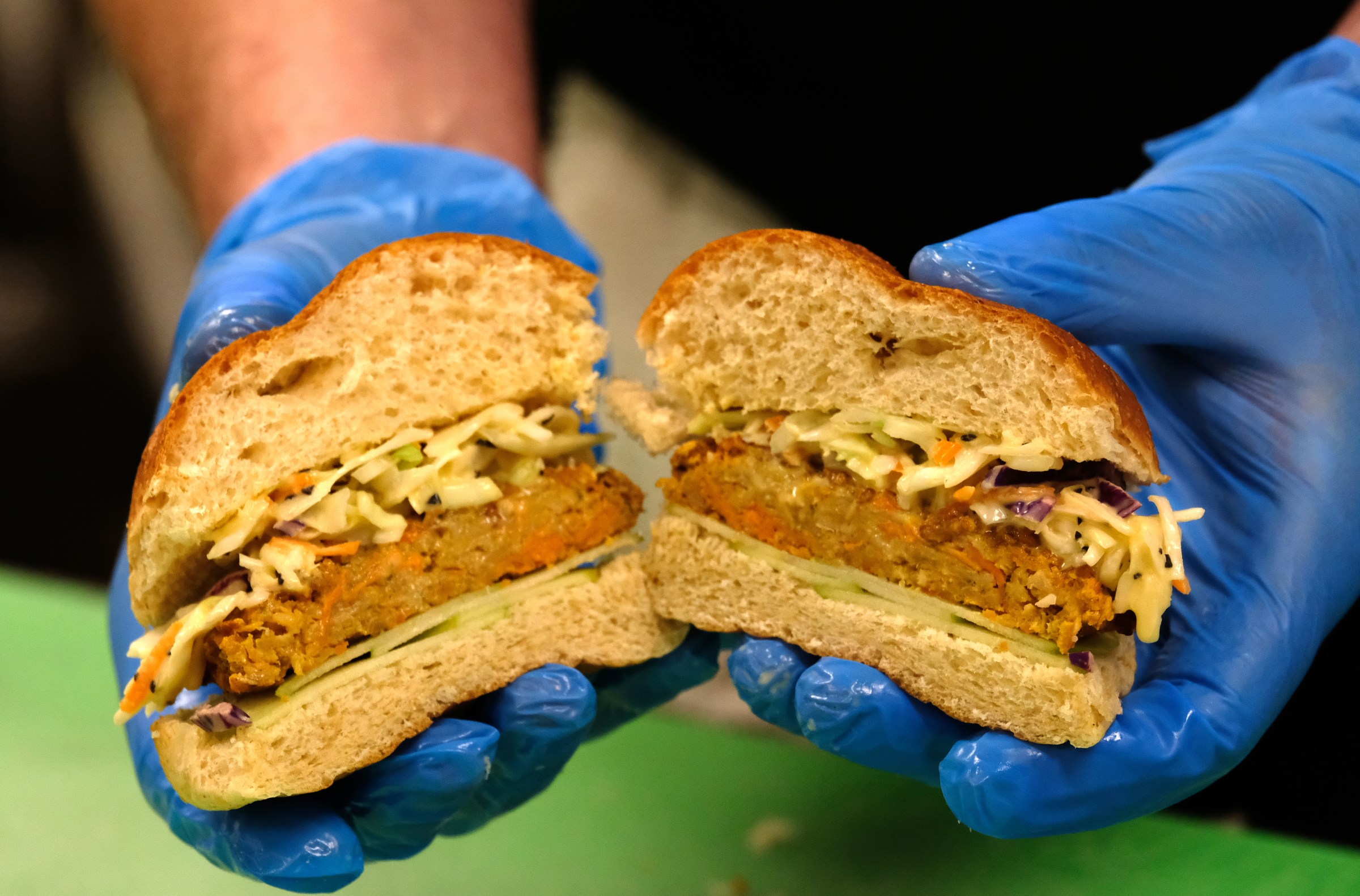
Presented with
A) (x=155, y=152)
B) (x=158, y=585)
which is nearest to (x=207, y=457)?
(x=158, y=585)

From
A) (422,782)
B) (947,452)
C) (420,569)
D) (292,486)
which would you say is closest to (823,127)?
(947,452)

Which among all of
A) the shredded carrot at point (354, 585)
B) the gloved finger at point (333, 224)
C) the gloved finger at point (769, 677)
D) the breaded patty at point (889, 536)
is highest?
the gloved finger at point (333, 224)

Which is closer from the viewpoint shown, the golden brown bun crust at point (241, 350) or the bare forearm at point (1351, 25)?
the golden brown bun crust at point (241, 350)

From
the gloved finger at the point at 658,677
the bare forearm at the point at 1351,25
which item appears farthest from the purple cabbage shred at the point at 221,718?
the bare forearm at the point at 1351,25

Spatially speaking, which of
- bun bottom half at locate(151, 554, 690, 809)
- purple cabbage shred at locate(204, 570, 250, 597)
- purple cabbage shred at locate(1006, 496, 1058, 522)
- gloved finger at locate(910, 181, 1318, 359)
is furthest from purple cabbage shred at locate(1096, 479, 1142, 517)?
purple cabbage shred at locate(204, 570, 250, 597)

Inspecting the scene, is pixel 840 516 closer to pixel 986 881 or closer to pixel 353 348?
pixel 353 348

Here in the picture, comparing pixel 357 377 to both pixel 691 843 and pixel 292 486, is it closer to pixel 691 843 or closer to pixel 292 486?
pixel 292 486

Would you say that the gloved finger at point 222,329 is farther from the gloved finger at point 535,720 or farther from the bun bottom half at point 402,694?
the gloved finger at point 535,720
